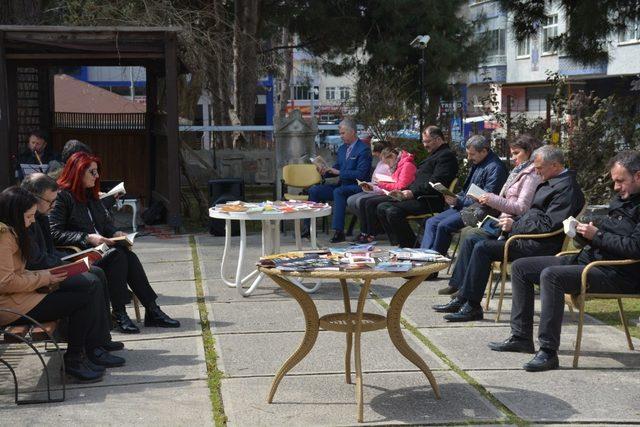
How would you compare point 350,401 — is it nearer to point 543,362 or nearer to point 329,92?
point 543,362

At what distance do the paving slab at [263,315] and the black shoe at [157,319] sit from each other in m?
0.30

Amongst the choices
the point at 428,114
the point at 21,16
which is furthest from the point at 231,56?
the point at 428,114

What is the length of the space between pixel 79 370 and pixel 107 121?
9.77m

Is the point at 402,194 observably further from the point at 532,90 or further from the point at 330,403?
the point at 532,90

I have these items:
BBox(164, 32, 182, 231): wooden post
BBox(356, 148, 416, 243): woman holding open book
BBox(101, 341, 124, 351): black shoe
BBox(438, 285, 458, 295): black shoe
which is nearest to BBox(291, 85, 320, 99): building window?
BBox(164, 32, 182, 231): wooden post

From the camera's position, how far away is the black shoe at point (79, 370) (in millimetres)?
5633

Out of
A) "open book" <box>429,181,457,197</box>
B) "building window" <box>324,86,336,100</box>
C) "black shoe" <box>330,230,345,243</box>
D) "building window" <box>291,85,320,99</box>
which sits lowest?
"black shoe" <box>330,230,345,243</box>

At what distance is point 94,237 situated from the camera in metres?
7.01

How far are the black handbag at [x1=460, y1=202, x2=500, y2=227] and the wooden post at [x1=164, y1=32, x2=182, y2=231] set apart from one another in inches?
203

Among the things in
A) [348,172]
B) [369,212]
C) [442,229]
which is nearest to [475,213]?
[442,229]

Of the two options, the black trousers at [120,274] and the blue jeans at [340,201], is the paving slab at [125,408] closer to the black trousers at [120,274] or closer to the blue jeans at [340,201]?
the black trousers at [120,274]

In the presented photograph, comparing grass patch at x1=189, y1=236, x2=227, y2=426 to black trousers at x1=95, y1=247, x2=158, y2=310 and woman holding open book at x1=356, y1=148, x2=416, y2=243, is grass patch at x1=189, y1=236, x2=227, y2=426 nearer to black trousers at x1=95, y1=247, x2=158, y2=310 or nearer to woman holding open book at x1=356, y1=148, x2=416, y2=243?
black trousers at x1=95, y1=247, x2=158, y2=310

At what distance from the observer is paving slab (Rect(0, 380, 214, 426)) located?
16.3 ft

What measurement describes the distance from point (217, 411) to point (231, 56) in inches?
444
